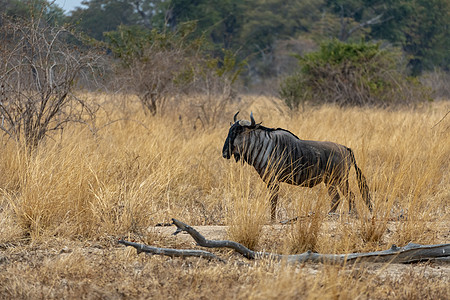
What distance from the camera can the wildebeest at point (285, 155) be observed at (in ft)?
17.5

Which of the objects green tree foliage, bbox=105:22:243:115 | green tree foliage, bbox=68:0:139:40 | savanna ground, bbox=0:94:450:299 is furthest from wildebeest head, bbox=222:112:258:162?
green tree foliage, bbox=68:0:139:40

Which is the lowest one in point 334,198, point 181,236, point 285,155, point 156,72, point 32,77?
point 181,236

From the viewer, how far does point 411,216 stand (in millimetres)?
4648

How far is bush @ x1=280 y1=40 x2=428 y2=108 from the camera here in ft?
48.6

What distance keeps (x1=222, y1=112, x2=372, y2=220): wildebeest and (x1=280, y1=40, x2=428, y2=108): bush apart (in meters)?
8.40

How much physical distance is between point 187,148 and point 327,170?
2909mm

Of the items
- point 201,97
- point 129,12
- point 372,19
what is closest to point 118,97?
point 201,97

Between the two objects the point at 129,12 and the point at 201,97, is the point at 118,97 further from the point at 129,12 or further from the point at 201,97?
the point at 129,12

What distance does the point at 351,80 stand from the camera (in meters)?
15.5

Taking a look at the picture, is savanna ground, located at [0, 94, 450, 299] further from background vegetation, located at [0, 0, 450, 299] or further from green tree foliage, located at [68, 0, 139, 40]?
green tree foliage, located at [68, 0, 139, 40]

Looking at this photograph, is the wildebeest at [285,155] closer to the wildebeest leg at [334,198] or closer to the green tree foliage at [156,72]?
the wildebeest leg at [334,198]

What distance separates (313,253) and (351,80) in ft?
39.0

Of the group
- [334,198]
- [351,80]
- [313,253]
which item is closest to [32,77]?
[334,198]

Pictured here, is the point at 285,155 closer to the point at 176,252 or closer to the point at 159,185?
the point at 159,185
